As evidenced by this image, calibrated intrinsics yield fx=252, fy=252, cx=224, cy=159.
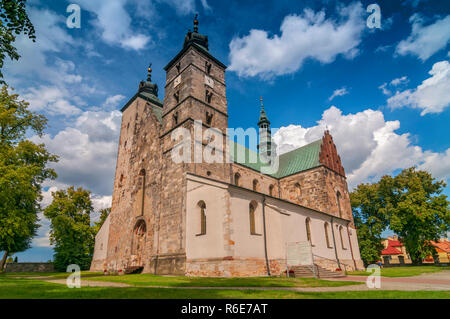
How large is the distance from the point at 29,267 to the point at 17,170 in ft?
69.3

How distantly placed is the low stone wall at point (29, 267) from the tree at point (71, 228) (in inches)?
124

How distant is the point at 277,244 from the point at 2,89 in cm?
2577

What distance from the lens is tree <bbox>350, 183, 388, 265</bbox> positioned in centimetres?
3547

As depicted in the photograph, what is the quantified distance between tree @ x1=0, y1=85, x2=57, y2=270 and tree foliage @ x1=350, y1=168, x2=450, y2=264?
3910 centimetres

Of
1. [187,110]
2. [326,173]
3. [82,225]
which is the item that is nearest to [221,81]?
[187,110]

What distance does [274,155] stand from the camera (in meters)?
41.0

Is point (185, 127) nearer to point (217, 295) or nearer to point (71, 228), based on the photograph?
point (217, 295)

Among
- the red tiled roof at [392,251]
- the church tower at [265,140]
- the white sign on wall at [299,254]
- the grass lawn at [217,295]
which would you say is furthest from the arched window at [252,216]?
the red tiled roof at [392,251]

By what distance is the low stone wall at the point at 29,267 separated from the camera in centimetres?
2944

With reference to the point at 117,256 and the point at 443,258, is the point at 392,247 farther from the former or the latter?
the point at 117,256

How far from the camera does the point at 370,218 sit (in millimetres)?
37562

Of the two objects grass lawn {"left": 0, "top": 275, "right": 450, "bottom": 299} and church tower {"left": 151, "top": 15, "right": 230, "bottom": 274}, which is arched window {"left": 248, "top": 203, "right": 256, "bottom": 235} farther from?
grass lawn {"left": 0, "top": 275, "right": 450, "bottom": 299}

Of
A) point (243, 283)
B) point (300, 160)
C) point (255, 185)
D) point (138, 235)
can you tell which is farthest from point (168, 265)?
point (300, 160)

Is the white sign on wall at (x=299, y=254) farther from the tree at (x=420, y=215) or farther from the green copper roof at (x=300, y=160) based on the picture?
the tree at (x=420, y=215)
